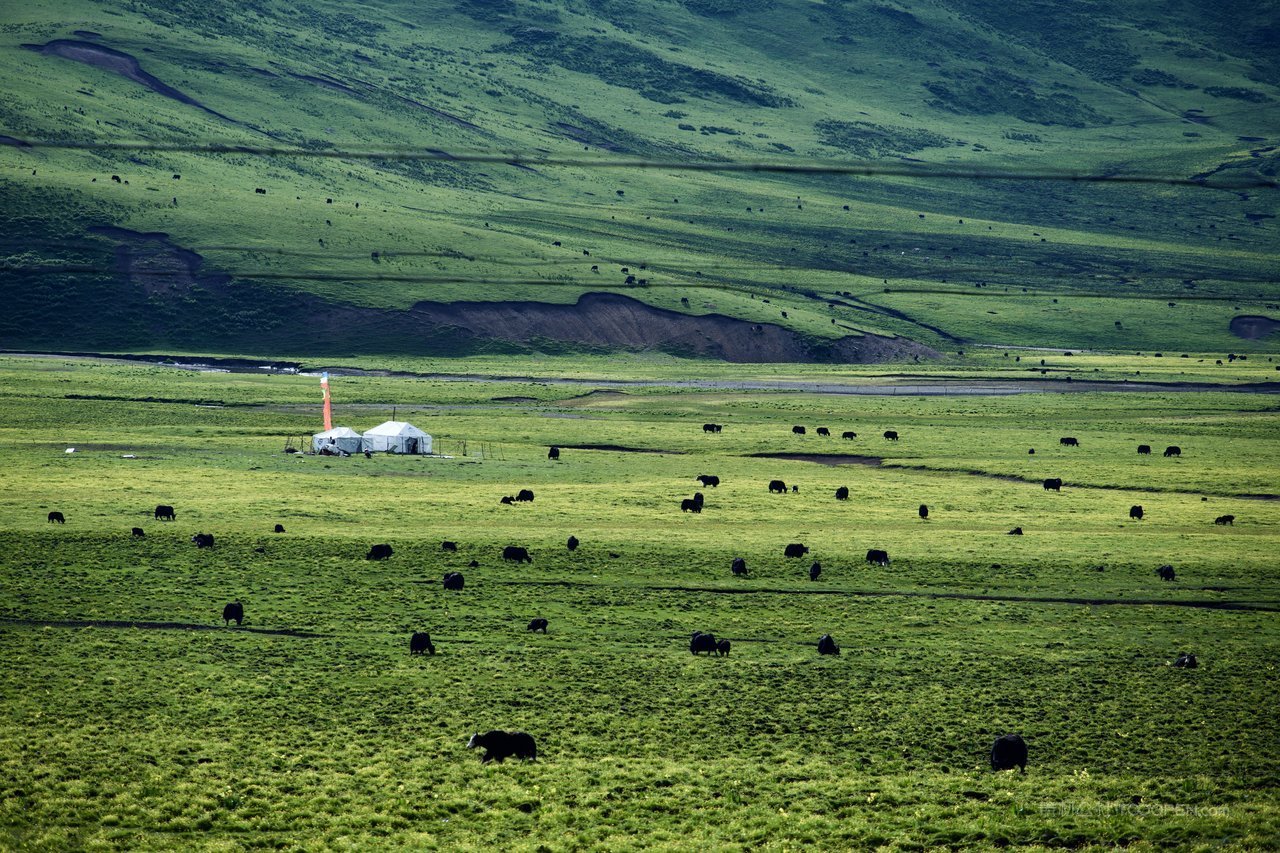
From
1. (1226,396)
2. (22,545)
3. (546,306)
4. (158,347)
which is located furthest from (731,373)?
(22,545)

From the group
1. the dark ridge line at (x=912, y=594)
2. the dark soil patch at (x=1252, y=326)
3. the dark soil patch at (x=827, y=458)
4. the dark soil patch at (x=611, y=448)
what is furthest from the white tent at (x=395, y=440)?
the dark soil patch at (x=1252, y=326)

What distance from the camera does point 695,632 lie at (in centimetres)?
3794

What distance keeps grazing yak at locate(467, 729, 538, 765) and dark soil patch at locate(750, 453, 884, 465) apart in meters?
55.2

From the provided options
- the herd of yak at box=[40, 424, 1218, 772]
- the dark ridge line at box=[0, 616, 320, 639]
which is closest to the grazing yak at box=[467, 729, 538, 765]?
the herd of yak at box=[40, 424, 1218, 772]

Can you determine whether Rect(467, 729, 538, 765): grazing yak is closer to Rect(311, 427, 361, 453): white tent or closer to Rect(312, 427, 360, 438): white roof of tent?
Rect(311, 427, 361, 453): white tent

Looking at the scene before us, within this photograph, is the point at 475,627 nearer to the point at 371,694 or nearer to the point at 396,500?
the point at 371,694

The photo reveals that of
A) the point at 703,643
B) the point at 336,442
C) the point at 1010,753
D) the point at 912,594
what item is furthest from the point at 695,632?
the point at 336,442

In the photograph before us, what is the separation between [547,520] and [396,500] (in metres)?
8.98

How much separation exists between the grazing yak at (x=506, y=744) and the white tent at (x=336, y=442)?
2128 inches

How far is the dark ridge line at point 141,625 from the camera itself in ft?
123

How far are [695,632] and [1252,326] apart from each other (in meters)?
179

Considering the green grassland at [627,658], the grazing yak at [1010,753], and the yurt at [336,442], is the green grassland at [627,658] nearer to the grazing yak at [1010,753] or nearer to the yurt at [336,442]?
the grazing yak at [1010,753]

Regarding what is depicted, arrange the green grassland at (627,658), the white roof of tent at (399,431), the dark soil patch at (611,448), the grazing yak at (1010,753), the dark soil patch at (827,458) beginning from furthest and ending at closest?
the dark soil patch at (611,448) < the dark soil patch at (827,458) < the white roof of tent at (399,431) < the grazing yak at (1010,753) < the green grassland at (627,658)

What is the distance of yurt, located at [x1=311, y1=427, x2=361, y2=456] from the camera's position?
3141 inches
